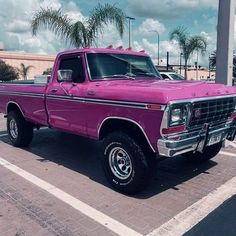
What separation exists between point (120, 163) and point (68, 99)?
1.56 m

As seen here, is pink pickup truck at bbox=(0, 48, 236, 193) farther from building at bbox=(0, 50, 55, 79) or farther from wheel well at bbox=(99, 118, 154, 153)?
building at bbox=(0, 50, 55, 79)

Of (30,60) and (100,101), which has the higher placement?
(30,60)

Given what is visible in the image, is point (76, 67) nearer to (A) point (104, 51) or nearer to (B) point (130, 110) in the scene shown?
(A) point (104, 51)

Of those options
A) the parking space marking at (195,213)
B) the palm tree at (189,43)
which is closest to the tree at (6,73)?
the palm tree at (189,43)

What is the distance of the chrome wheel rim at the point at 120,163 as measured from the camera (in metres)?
4.99

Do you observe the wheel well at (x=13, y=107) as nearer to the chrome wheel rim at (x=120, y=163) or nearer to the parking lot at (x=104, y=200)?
the parking lot at (x=104, y=200)

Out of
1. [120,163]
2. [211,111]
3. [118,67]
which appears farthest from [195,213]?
[118,67]

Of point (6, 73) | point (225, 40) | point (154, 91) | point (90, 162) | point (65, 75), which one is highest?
point (225, 40)

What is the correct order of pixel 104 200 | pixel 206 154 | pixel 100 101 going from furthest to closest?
pixel 206 154
pixel 100 101
pixel 104 200

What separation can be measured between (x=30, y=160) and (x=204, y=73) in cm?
9015

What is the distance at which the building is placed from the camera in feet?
194

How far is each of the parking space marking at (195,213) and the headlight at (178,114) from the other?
1105mm

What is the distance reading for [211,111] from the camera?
196 inches

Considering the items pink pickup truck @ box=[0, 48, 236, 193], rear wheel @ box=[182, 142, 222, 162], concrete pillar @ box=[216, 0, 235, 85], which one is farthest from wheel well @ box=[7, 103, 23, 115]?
concrete pillar @ box=[216, 0, 235, 85]
